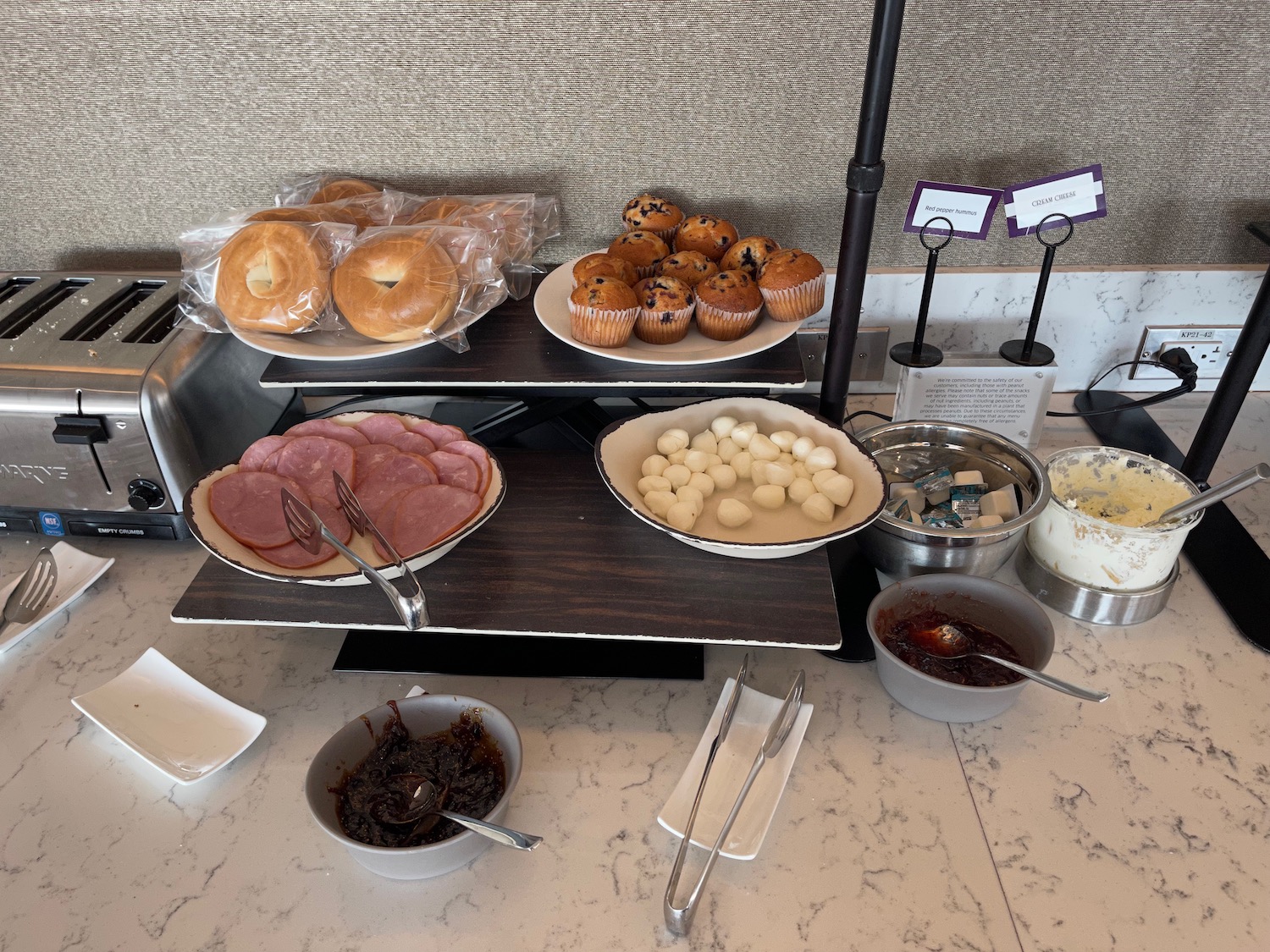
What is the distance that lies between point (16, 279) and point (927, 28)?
129 cm

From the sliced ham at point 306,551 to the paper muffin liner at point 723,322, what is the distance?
46cm

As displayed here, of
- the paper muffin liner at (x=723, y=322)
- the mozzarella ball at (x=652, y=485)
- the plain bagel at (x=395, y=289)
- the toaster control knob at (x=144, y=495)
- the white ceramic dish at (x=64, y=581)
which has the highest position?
the plain bagel at (x=395, y=289)

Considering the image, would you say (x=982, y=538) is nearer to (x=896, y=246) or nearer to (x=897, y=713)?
(x=897, y=713)

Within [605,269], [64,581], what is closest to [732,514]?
[605,269]

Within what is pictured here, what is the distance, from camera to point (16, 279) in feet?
3.88

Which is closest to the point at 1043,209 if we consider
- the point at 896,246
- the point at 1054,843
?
the point at 896,246

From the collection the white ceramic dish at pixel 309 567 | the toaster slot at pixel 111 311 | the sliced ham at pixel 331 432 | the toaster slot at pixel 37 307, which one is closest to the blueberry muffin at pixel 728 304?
the white ceramic dish at pixel 309 567

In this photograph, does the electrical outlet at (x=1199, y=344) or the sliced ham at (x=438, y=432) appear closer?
the sliced ham at (x=438, y=432)

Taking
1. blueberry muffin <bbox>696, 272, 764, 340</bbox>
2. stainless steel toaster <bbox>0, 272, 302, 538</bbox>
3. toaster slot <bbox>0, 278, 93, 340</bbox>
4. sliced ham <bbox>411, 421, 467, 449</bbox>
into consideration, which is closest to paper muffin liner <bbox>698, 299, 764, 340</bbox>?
blueberry muffin <bbox>696, 272, 764, 340</bbox>

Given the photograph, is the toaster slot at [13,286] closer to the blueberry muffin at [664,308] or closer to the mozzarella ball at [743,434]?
the blueberry muffin at [664,308]

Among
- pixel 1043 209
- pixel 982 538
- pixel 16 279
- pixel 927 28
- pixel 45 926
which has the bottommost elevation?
pixel 45 926

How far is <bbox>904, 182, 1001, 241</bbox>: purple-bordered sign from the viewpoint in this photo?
1002 mm

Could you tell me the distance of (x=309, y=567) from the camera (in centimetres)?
82

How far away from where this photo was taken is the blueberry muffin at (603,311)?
3.02 ft
